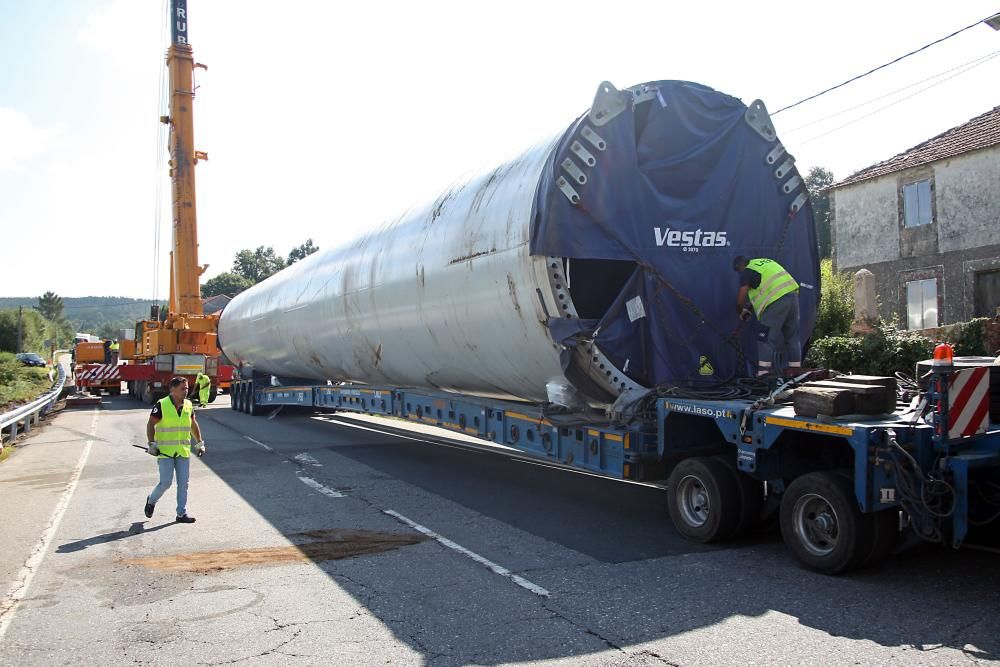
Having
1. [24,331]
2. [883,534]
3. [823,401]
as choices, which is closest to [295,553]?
[823,401]

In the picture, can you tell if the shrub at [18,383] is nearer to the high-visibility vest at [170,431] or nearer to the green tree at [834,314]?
the high-visibility vest at [170,431]

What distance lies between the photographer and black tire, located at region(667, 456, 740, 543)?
6094 millimetres

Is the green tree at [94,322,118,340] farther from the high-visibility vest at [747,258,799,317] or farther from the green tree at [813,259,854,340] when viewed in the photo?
the high-visibility vest at [747,258,799,317]

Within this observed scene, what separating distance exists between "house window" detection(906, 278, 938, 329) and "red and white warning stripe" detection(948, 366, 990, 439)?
18.2 m

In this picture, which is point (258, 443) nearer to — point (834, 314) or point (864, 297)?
point (864, 297)

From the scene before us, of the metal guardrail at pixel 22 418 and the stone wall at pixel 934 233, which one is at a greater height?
the stone wall at pixel 934 233

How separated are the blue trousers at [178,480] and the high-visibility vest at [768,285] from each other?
5768 mm

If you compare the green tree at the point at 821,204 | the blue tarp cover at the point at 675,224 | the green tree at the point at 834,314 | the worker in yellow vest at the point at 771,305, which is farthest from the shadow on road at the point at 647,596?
the green tree at the point at 821,204

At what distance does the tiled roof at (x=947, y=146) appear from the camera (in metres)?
20.3

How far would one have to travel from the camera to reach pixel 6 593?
5.51m

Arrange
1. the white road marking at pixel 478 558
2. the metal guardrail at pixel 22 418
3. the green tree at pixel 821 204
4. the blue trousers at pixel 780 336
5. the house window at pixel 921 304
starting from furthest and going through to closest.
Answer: the green tree at pixel 821 204, the house window at pixel 921 304, the metal guardrail at pixel 22 418, the blue trousers at pixel 780 336, the white road marking at pixel 478 558

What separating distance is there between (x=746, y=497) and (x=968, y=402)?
1739 mm

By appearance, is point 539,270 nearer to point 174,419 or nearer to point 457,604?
point 457,604

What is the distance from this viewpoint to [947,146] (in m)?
21.4
